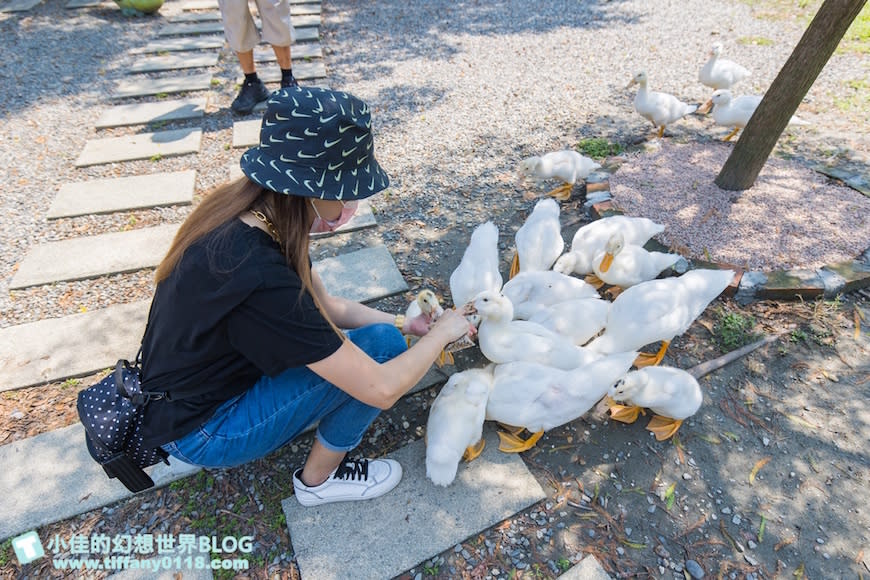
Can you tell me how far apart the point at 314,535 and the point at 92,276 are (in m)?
2.48

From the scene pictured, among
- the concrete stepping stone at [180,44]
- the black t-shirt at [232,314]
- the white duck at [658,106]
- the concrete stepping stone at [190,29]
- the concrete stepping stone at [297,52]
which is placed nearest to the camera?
the black t-shirt at [232,314]

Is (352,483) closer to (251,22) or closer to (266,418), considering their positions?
(266,418)

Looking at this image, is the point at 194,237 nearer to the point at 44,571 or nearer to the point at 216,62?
the point at 44,571

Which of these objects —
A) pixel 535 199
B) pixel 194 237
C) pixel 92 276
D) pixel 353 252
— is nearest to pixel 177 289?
pixel 194 237

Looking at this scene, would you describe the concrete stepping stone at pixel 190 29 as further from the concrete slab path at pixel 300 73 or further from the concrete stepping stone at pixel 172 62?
the concrete slab path at pixel 300 73

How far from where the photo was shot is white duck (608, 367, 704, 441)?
2293 millimetres

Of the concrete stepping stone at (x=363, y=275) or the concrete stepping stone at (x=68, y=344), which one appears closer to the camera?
the concrete stepping stone at (x=68, y=344)

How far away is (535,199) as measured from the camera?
3.98m

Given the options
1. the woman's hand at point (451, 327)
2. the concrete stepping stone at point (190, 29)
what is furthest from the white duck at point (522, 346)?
the concrete stepping stone at point (190, 29)

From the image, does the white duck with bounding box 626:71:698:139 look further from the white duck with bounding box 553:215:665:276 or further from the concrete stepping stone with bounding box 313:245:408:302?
the concrete stepping stone with bounding box 313:245:408:302

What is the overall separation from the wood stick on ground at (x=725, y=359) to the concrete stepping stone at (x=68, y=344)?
10.5 feet

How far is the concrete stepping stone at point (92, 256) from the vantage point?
3295mm

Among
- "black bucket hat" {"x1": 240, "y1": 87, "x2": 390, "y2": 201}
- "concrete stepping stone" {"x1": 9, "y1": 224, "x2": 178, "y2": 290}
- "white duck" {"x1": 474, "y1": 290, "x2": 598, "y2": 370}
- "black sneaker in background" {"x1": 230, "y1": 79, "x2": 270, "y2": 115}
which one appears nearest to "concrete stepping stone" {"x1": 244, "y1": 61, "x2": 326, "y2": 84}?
"black sneaker in background" {"x1": 230, "y1": 79, "x2": 270, "y2": 115}

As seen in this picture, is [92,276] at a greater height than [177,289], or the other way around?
[177,289]
